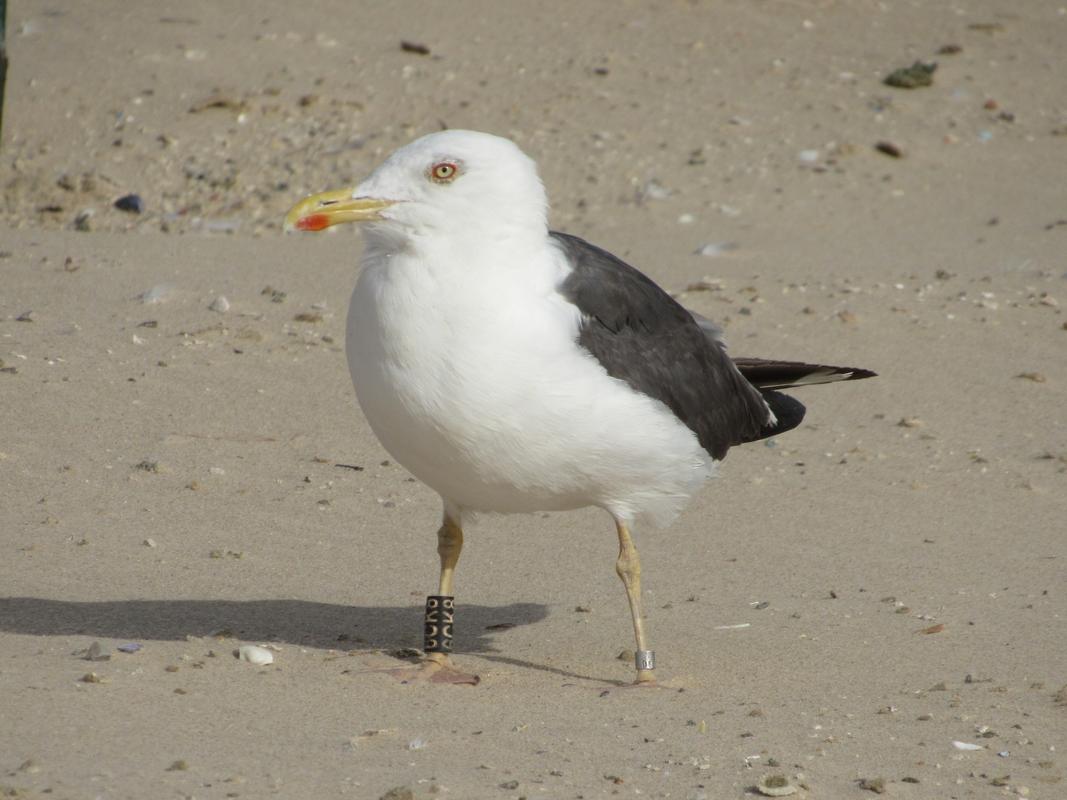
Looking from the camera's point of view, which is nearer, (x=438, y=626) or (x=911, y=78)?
(x=438, y=626)

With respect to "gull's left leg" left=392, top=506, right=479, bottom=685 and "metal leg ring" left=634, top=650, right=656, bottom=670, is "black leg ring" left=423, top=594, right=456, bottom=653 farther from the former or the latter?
"metal leg ring" left=634, top=650, right=656, bottom=670

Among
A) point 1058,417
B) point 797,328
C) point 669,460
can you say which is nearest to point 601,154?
point 797,328

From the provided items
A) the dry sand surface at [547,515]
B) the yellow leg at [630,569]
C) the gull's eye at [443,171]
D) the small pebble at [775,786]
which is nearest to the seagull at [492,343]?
the gull's eye at [443,171]

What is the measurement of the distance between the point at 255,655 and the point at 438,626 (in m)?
0.65

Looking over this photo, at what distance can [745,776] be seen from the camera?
14.5ft

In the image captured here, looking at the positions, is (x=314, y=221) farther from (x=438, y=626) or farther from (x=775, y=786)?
(x=775, y=786)

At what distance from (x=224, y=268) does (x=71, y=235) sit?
1.37 meters

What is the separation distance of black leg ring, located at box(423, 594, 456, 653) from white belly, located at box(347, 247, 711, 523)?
520mm

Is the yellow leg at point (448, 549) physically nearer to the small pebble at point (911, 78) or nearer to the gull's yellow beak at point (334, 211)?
the gull's yellow beak at point (334, 211)

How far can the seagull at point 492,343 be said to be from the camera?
4.74 m

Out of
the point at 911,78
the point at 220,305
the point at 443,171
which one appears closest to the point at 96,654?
the point at 443,171

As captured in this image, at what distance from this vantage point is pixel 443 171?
484 centimetres

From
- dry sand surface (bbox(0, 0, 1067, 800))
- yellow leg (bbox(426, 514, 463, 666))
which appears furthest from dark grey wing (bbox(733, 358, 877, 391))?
yellow leg (bbox(426, 514, 463, 666))

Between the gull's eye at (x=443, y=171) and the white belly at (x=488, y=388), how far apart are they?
0.28 metres
